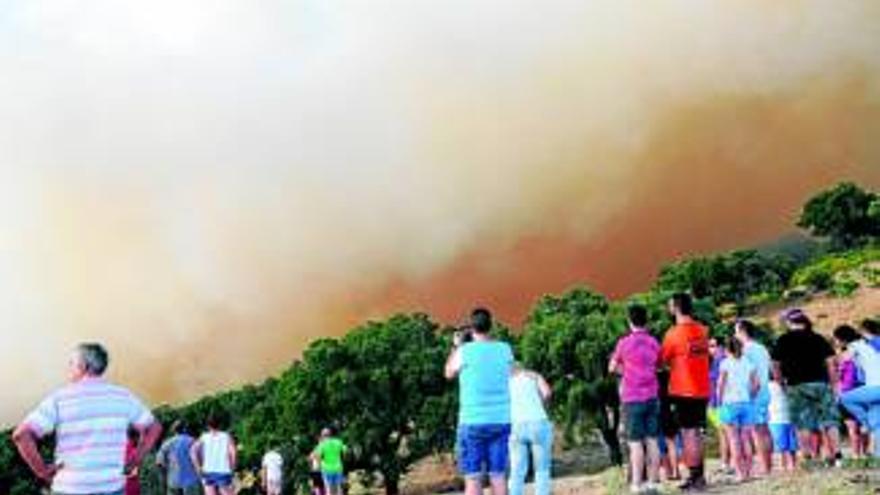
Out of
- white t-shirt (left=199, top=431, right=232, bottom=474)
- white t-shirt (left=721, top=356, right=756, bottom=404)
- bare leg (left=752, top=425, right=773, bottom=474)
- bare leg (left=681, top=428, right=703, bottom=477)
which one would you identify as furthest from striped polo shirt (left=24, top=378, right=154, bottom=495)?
white t-shirt (left=199, top=431, right=232, bottom=474)

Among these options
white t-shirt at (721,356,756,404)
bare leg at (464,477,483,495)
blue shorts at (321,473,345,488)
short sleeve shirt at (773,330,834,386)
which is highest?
short sleeve shirt at (773,330,834,386)

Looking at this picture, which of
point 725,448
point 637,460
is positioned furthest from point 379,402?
point 637,460

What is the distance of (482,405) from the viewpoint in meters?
16.0

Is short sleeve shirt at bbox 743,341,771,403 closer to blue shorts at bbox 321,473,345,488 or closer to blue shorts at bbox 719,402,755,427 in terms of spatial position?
blue shorts at bbox 719,402,755,427

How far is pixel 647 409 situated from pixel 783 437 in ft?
15.4

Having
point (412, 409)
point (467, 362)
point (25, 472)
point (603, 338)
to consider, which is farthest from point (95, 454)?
point (25, 472)

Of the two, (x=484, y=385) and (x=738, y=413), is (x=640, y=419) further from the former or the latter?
(x=484, y=385)

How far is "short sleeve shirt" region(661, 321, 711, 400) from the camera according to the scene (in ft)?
61.0

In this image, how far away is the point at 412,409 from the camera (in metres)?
66.0

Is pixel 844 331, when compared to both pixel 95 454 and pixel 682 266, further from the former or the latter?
pixel 682 266

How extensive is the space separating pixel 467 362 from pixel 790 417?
7619 millimetres

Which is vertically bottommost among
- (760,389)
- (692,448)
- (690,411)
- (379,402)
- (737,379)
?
(692,448)

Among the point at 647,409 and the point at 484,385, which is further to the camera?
the point at 647,409

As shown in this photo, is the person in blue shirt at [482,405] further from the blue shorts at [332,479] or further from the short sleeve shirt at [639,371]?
the blue shorts at [332,479]
